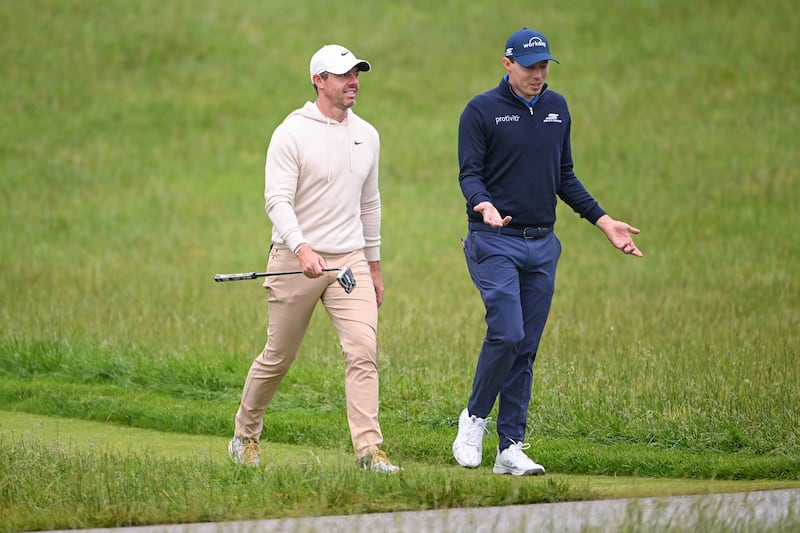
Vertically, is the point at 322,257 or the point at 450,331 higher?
the point at 322,257

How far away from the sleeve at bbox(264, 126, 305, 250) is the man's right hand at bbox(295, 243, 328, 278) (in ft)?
0.25

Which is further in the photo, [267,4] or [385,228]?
[267,4]

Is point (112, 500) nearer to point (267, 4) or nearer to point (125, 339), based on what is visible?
point (125, 339)

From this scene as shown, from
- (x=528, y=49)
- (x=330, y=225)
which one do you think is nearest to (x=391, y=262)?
(x=330, y=225)

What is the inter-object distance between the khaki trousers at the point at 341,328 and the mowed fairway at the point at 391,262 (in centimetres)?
41

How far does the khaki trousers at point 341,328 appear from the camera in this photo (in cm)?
841

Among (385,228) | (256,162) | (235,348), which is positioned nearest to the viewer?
(235,348)

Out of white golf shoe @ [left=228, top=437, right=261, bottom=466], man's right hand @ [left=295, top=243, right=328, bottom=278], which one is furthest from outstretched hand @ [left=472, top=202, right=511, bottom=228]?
white golf shoe @ [left=228, top=437, right=261, bottom=466]

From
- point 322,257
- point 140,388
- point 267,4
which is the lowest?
point 140,388

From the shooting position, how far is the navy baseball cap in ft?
27.8

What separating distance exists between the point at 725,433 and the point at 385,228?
54.3 feet

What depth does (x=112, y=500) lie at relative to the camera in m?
7.11

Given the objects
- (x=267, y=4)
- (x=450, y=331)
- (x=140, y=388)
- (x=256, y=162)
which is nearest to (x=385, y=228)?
(x=256, y=162)

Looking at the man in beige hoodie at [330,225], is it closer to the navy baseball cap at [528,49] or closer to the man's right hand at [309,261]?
the man's right hand at [309,261]
